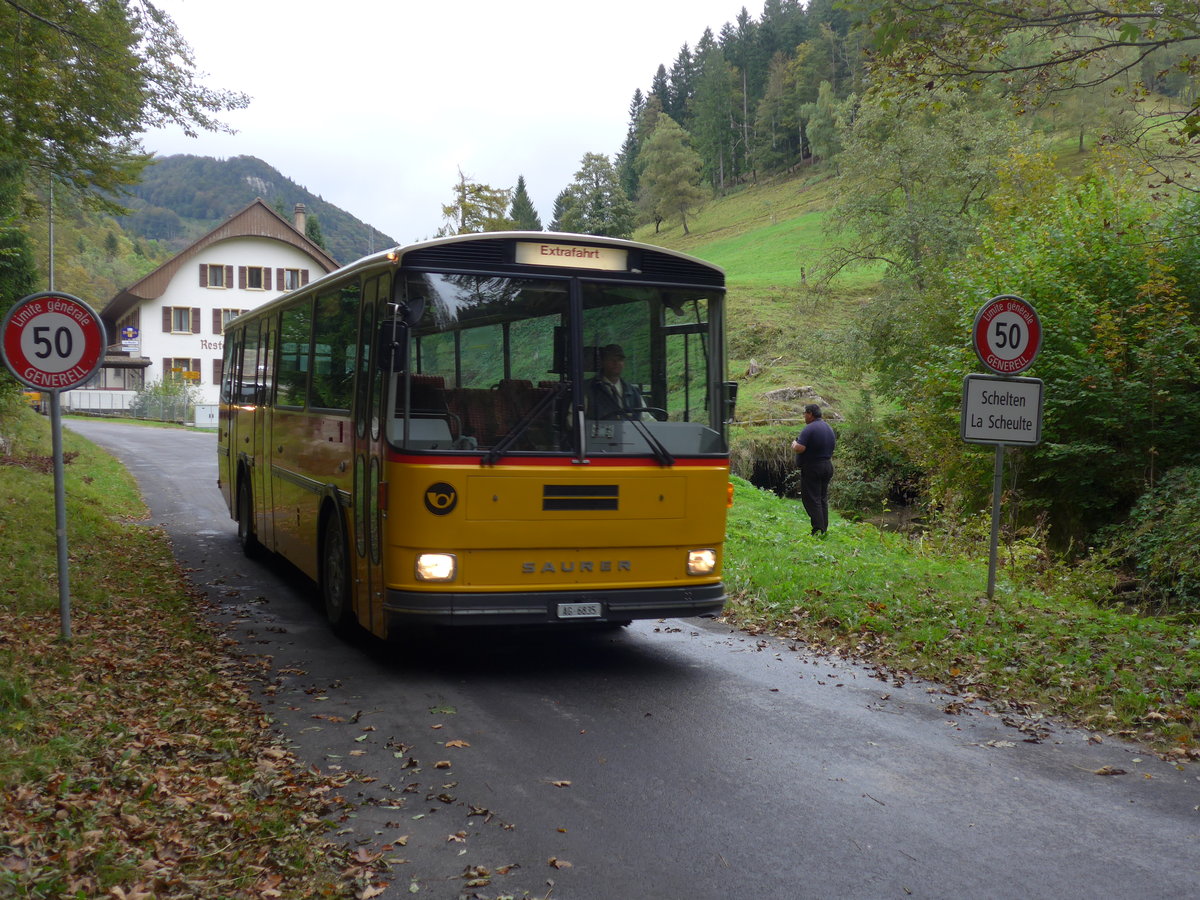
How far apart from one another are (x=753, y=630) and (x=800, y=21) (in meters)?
126

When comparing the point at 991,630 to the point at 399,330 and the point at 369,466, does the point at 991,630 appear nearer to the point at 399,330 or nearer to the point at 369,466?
the point at 369,466

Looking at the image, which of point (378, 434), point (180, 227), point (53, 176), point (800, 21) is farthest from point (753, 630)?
point (180, 227)

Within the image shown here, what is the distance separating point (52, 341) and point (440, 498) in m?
3.32

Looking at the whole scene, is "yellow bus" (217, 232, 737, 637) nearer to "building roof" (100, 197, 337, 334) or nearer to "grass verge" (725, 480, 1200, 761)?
"grass verge" (725, 480, 1200, 761)

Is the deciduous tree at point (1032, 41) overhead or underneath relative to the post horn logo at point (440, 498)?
overhead

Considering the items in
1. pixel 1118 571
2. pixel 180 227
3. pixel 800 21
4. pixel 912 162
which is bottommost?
pixel 1118 571

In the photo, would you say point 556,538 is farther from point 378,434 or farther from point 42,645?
point 42,645

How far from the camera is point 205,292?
7056 cm

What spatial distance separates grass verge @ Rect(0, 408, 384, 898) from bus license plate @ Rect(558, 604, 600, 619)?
2193 mm

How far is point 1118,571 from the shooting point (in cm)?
1583

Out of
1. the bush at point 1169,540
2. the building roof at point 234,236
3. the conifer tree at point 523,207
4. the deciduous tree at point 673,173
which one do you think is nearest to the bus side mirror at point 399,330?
the bush at point 1169,540

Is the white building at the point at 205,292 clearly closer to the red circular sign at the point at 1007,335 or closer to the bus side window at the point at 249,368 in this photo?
the bus side window at the point at 249,368

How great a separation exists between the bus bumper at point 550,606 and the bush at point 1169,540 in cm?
675

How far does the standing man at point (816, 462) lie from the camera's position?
51.4 feet
